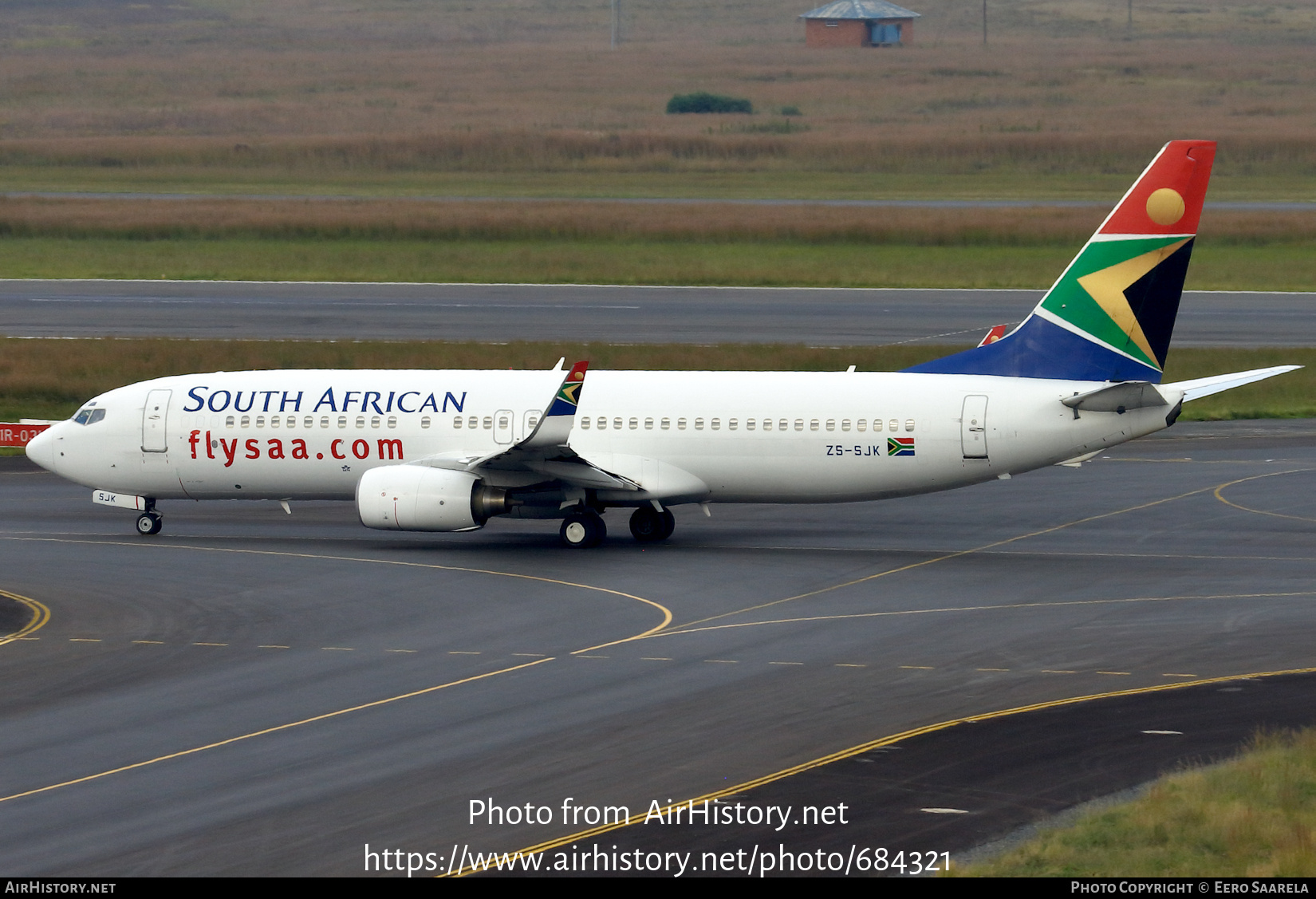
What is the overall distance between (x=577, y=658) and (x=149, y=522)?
16710 millimetres

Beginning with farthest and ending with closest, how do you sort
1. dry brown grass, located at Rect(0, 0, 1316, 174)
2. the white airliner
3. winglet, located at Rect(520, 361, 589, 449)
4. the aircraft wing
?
dry brown grass, located at Rect(0, 0, 1316, 174) → the white airliner → the aircraft wing → winglet, located at Rect(520, 361, 589, 449)

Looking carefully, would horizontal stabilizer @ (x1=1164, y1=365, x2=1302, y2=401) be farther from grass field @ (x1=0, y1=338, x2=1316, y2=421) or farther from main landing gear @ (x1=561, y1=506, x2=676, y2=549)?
grass field @ (x1=0, y1=338, x2=1316, y2=421)

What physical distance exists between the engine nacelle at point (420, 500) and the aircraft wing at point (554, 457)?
665mm

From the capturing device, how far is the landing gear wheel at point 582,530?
3969 cm

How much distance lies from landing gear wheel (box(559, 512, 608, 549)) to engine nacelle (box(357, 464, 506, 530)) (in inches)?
85.6

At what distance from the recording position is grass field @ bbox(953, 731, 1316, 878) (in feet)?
61.3

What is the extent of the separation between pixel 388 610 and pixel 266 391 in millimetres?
10139

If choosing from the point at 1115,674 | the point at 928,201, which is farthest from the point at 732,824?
the point at 928,201

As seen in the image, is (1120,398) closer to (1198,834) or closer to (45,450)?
(1198,834)

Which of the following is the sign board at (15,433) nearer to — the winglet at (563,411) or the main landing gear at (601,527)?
the main landing gear at (601,527)

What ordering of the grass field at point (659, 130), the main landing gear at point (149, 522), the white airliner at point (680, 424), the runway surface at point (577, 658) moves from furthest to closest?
the grass field at point (659, 130) < the main landing gear at point (149, 522) < the white airliner at point (680, 424) < the runway surface at point (577, 658)

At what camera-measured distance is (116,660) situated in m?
30.0

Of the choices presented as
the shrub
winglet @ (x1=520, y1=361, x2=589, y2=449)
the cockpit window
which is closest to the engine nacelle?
winglet @ (x1=520, y1=361, x2=589, y2=449)

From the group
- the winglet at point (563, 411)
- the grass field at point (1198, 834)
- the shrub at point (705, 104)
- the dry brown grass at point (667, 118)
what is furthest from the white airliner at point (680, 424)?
the shrub at point (705, 104)
